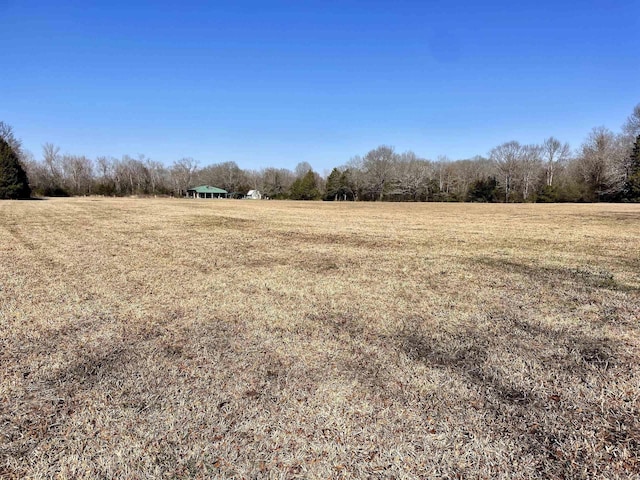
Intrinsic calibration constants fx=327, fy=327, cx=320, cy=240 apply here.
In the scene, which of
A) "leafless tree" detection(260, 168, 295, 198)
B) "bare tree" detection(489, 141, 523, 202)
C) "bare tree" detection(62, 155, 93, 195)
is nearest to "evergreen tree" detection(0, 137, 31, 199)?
"bare tree" detection(62, 155, 93, 195)

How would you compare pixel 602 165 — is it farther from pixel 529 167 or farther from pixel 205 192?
pixel 205 192

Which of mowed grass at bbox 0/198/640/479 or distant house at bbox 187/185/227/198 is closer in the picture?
mowed grass at bbox 0/198/640/479

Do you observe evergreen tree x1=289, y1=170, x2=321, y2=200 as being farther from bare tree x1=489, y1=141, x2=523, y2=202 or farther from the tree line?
bare tree x1=489, y1=141, x2=523, y2=202

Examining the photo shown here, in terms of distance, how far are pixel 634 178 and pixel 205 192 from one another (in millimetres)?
80646

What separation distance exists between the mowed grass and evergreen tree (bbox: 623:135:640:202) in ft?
163

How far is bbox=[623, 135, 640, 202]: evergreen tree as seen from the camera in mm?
40844

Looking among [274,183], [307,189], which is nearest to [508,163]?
[307,189]

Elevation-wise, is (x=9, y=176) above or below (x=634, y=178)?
above

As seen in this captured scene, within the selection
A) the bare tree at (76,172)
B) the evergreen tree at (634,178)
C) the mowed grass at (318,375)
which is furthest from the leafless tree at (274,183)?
the mowed grass at (318,375)

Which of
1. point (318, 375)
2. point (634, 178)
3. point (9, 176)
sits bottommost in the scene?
point (318, 375)

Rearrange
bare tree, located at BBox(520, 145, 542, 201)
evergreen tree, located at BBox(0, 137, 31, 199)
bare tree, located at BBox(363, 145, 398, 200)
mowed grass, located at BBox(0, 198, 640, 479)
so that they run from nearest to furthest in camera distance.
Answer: mowed grass, located at BBox(0, 198, 640, 479) < evergreen tree, located at BBox(0, 137, 31, 199) < bare tree, located at BBox(520, 145, 542, 201) < bare tree, located at BBox(363, 145, 398, 200)

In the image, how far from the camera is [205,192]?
273 ft

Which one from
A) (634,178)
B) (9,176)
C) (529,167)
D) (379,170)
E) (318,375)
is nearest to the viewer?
(318,375)

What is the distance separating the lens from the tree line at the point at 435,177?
46.9 m
